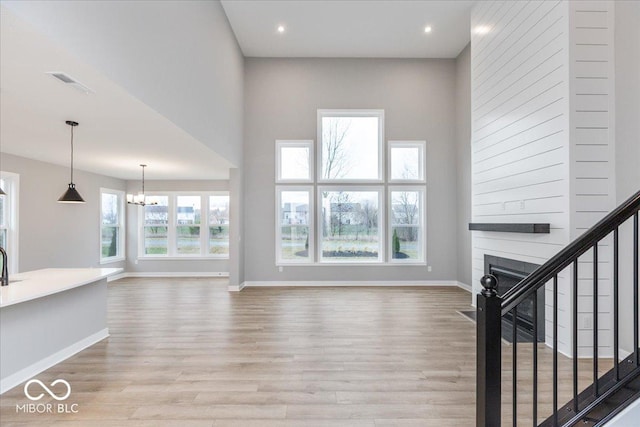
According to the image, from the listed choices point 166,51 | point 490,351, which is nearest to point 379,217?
point 166,51

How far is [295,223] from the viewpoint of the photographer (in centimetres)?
717

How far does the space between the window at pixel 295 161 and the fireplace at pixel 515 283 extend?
13.2 feet

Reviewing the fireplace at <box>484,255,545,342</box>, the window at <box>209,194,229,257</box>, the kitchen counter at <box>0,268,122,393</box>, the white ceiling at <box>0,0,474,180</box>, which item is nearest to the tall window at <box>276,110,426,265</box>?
the white ceiling at <box>0,0,474,180</box>

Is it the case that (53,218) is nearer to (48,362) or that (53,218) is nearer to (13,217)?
(13,217)

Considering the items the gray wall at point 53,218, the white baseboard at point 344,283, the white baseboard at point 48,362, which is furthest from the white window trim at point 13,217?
the white baseboard at point 344,283

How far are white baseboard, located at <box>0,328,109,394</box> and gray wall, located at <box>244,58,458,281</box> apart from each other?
→ 355cm

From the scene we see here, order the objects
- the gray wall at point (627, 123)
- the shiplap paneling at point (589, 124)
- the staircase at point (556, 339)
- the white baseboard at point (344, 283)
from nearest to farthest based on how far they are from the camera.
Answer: the staircase at point (556, 339) → the gray wall at point (627, 123) → the shiplap paneling at point (589, 124) → the white baseboard at point (344, 283)

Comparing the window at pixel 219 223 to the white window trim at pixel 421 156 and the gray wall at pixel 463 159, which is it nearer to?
the white window trim at pixel 421 156

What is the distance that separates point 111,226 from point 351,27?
6.89 meters

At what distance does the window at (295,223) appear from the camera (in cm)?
712

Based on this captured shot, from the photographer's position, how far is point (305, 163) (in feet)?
23.6

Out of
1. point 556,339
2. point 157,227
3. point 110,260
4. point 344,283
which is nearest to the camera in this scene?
point 556,339

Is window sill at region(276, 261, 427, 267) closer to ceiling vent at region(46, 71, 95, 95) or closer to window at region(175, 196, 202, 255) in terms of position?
window at region(175, 196, 202, 255)

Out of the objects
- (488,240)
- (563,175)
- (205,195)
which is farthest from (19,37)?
(205,195)
